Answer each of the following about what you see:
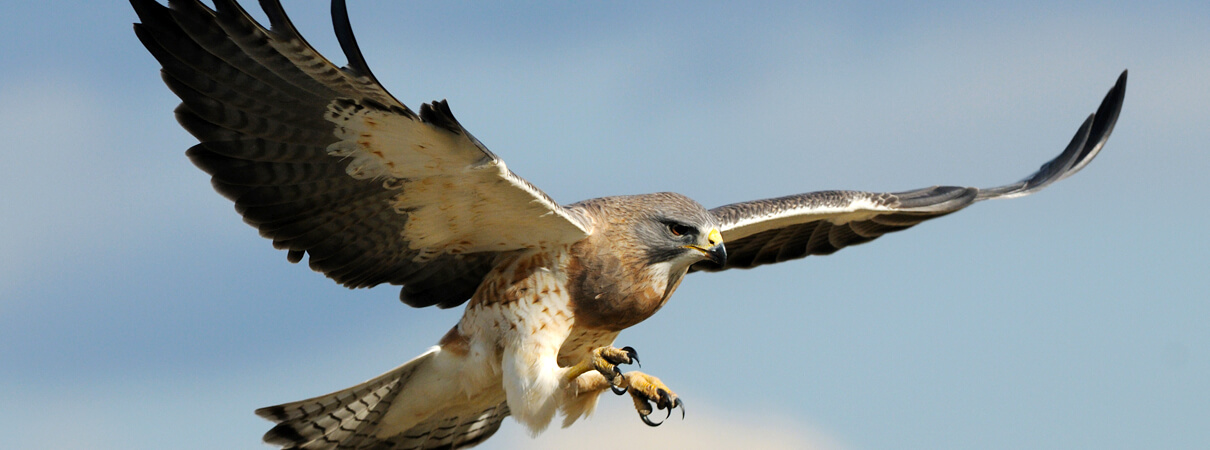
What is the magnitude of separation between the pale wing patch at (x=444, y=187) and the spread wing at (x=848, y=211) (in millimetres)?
1928

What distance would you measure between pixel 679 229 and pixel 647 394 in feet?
3.82

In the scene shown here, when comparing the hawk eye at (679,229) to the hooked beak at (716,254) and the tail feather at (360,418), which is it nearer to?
the hooked beak at (716,254)

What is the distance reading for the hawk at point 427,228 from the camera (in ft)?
24.2

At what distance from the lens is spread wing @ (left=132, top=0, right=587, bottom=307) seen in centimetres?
724

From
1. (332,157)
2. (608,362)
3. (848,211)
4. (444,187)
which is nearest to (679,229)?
(608,362)

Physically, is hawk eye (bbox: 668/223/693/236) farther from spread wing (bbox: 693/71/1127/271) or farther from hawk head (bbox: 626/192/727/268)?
spread wing (bbox: 693/71/1127/271)

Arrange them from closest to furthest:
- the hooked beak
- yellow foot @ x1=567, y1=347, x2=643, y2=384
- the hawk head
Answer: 1. yellow foot @ x1=567, y1=347, x2=643, y2=384
2. the hawk head
3. the hooked beak

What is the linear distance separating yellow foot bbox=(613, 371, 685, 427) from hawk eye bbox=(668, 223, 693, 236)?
3.27ft

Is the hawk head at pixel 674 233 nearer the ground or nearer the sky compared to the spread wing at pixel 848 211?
nearer the ground

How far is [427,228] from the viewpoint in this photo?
880 centimetres

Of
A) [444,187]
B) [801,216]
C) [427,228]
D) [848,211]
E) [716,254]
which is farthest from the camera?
[848,211]

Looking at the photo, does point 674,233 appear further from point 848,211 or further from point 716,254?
point 848,211

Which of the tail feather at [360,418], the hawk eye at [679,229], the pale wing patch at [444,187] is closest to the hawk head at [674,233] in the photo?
the hawk eye at [679,229]

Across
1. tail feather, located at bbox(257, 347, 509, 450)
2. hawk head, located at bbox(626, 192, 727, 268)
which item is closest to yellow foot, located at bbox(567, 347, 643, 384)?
hawk head, located at bbox(626, 192, 727, 268)
